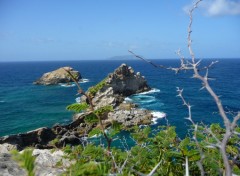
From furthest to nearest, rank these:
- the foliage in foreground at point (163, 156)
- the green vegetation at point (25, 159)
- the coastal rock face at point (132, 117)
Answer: the coastal rock face at point (132, 117) < the foliage in foreground at point (163, 156) < the green vegetation at point (25, 159)

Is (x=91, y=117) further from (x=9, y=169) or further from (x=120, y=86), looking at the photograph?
(x=120, y=86)

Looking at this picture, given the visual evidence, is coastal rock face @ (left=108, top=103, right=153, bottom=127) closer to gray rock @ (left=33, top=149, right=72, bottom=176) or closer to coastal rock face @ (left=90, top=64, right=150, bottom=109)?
coastal rock face @ (left=90, top=64, right=150, bottom=109)

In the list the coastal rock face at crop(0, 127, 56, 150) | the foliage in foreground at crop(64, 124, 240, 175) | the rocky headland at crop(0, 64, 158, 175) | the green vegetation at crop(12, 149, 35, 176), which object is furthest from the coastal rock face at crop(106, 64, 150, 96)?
the green vegetation at crop(12, 149, 35, 176)

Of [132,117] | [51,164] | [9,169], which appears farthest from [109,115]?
[9,169]

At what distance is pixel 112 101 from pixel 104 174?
5980 centimetres

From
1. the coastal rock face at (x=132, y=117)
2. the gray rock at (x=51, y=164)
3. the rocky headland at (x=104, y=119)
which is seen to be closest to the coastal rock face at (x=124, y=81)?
the rocky headland at (x=104, y=119)

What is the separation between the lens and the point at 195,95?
83.0 meters

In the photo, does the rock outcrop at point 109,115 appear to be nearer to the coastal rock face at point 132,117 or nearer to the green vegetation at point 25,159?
the coastal rock face at point 132,117

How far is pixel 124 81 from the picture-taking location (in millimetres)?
77625

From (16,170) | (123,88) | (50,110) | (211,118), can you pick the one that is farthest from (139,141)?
(123,88)

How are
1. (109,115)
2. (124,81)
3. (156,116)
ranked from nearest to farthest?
(109,115), (156,116), (124,81)

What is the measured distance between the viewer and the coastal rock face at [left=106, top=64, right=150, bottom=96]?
244ft

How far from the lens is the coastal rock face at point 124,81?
244ft

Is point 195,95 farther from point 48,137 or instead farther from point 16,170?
point 16,170
